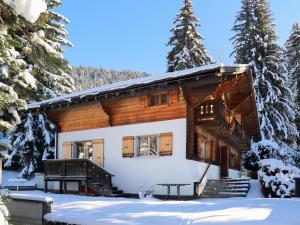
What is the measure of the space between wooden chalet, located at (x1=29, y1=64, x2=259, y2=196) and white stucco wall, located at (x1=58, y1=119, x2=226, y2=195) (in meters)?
0.04

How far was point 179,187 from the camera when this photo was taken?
722 inches

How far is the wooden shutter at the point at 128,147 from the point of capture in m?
20.7

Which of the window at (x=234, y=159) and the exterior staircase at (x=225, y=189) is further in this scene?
the window at (x=234, y=159)

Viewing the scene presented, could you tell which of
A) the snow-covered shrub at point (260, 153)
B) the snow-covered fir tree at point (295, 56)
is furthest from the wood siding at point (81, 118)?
the snow-covered fir tree at point (295, 56)

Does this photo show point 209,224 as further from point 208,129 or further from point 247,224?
point 208,129

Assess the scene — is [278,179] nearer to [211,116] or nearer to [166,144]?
[211,116]

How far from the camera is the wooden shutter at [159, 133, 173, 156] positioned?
19.2m

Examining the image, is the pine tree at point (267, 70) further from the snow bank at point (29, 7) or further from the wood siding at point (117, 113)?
the snow bank at point (29, 7)

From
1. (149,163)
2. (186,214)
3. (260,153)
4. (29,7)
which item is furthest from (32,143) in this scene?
(29,7)

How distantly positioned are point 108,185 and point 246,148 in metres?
13.5

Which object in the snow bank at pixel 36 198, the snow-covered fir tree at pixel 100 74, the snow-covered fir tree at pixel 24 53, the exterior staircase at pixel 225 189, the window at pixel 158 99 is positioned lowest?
the exterior staircase at pixel 225 189

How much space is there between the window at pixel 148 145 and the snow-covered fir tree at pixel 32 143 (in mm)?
12889

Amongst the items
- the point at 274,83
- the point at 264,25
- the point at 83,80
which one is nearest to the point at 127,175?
the point at 274,83

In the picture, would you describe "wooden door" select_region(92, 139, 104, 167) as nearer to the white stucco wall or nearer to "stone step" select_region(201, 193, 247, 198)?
the white stucco wall
